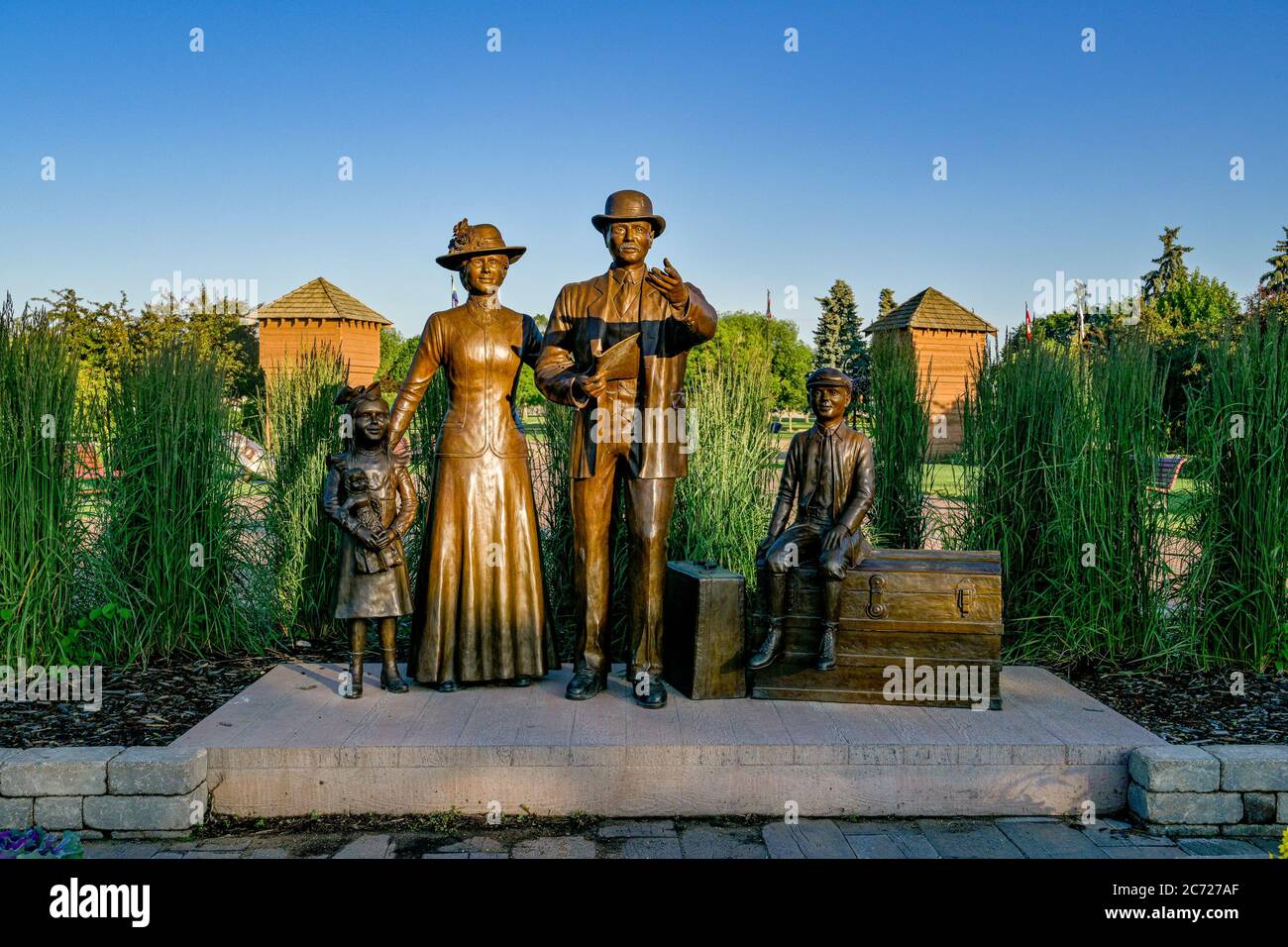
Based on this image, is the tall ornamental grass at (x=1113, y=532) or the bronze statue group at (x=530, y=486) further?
the tall ornamental grass at (x=1113, y=532)

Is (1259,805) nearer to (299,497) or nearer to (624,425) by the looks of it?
(624,425)

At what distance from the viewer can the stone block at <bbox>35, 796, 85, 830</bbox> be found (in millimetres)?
3631

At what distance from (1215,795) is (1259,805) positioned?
0.17 metres

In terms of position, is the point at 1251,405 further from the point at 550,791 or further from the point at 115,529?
the point at 115,529

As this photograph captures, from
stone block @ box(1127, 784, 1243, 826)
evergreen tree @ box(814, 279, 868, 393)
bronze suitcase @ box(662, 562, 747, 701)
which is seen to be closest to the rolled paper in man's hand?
bronze suitcase @ box(662, 562, 747, 701)

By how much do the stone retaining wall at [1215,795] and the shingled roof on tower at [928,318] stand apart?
10.0ft

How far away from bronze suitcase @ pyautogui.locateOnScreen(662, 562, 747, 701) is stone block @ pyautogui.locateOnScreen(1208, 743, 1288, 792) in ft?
6.36

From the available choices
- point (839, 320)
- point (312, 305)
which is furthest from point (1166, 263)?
point (312, 305)

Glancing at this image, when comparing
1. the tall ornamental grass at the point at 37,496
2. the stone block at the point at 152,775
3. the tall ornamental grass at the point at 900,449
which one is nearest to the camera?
the stone block at the point at 152,775

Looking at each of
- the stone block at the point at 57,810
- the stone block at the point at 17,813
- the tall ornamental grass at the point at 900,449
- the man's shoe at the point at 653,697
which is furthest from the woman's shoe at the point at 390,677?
the tall ornamental grass at the point at 900,449

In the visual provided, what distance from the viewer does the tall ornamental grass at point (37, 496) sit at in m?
4.78

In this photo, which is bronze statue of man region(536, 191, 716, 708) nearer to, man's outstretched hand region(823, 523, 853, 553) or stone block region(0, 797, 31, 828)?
man's outstretched hand region(823, 523, 853, 553)

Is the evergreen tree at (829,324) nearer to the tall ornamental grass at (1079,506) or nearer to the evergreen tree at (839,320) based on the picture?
the evergreen tree at (839,320)

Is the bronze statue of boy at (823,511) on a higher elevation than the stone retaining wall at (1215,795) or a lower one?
higher
